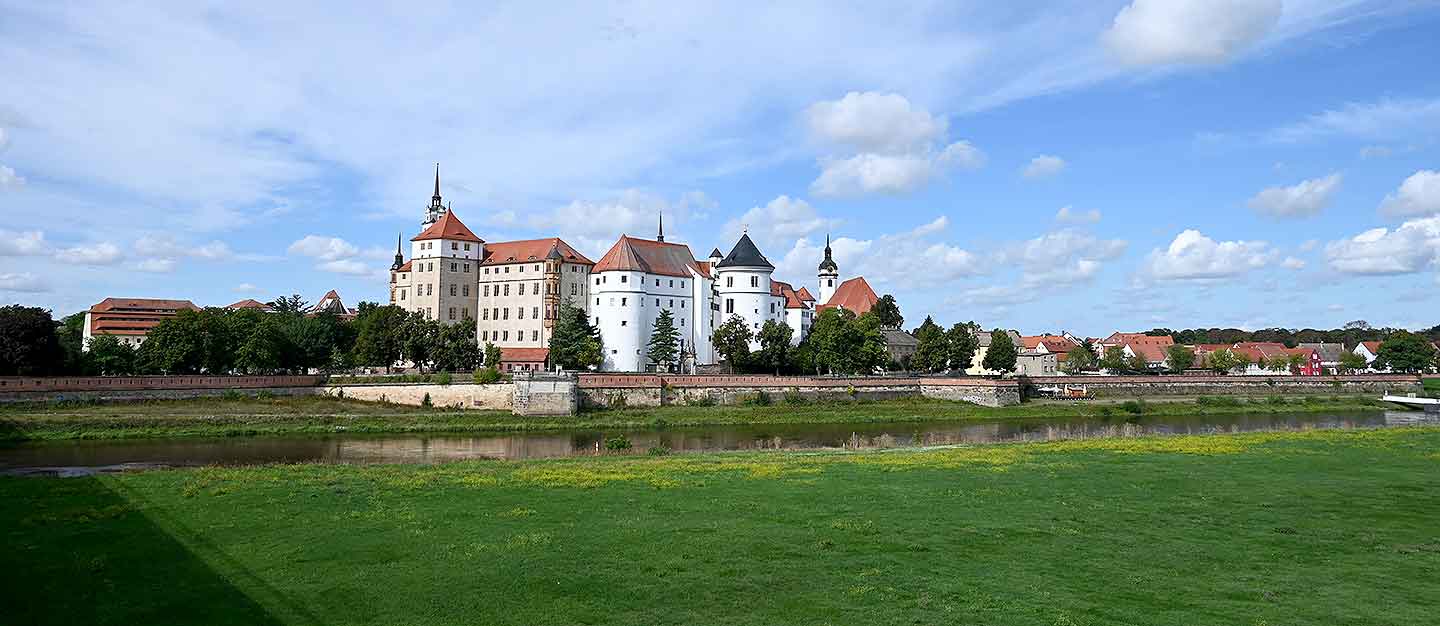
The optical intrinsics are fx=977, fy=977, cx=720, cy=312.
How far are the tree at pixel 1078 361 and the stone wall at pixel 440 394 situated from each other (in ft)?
281

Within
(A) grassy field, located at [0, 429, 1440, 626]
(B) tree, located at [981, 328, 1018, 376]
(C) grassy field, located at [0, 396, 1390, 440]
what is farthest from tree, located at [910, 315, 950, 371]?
(A) grassy field, located at [0, 429, 1440, 626]

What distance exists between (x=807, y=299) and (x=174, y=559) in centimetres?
8985

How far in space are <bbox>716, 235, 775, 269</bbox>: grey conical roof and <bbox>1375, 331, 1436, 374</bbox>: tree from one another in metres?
80.1

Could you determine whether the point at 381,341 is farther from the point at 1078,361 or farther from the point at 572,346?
the point at 1078,361

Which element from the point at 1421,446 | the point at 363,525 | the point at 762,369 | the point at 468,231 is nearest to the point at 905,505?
the point at 363,525

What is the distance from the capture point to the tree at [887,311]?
110438 mm

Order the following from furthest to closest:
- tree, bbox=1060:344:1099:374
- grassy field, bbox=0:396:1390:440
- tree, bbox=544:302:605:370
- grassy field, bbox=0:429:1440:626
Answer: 1. tree, bbox=1060:344:1099:374
2. tree, bbox=544:302:605:370
3. grassy field, bbox=0:396:1390:440
4. grassy field, bbox=0:429:1440:626

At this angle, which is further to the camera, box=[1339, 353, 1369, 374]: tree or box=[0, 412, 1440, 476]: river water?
box=[1339, 353, 1369, 374]: tree

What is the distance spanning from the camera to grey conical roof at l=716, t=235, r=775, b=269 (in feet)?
299

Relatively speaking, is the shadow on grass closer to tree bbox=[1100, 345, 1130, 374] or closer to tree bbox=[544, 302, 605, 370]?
tree bbox=[544, 302, 605, 370]

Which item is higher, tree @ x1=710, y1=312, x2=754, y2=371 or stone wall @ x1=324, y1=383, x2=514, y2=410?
tree @ x1=710, y1=312, x2=754, y2=371

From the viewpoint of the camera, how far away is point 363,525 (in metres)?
18.7

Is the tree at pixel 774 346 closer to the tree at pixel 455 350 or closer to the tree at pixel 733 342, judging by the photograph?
the tree at pixel 733 342

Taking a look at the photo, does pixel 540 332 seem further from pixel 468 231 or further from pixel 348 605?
pixel 348 605
